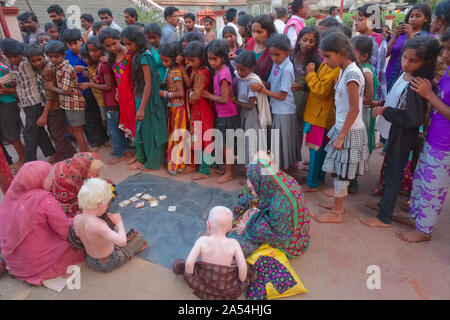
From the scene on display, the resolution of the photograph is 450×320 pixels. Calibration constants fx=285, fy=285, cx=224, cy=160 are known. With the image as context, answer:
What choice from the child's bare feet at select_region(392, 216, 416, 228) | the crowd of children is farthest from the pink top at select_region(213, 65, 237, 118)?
the child's bare feet at select_region(392, 216, 416, 228)

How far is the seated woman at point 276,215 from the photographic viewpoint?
7.88 feet

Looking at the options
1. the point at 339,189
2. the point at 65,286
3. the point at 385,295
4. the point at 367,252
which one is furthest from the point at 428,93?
the point at 65,286

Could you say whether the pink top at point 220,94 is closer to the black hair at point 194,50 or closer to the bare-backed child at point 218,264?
the black hair at point 194,50

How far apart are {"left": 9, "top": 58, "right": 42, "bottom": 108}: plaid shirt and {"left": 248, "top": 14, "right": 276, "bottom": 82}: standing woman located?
3244 millimetres

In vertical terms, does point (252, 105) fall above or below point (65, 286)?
above

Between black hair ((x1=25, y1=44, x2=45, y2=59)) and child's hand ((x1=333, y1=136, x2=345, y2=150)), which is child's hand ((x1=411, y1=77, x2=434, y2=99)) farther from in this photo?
black hair ((x1=25, y1=44, x2=45, y2=59))

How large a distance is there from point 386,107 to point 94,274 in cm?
308

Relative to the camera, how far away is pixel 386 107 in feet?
8.87

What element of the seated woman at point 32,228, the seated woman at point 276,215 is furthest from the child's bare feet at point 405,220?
the seated woman at point 32,228

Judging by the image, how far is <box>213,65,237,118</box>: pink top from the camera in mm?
3525

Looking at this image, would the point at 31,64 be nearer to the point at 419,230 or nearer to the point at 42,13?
the point at 419,230

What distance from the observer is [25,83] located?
412 centimetres

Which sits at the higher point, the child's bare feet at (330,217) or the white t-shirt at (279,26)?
the white t-shirt at (279,26)

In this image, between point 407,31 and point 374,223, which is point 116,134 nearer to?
point 374,223
